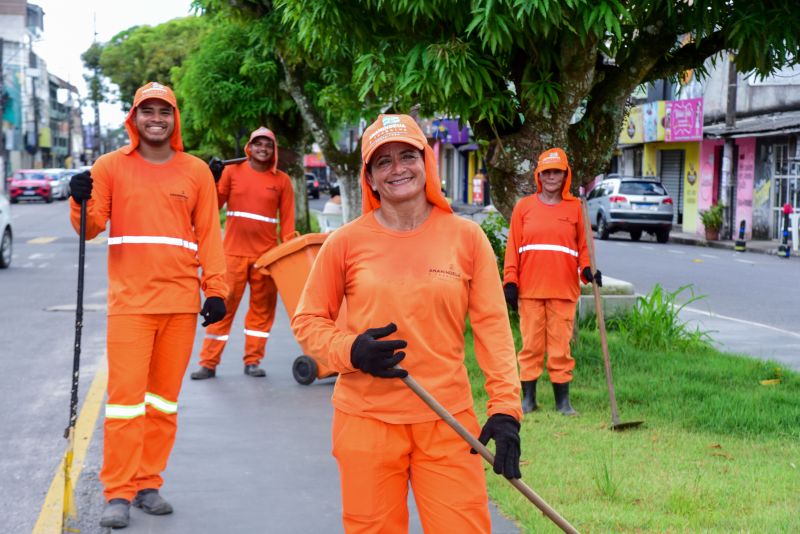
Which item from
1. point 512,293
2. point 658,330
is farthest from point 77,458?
point 658,330

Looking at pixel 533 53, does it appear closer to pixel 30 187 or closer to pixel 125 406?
pixel 125 406

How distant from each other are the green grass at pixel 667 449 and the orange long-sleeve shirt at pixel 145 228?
1.91m

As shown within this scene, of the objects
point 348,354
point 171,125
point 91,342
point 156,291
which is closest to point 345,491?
point 348,354

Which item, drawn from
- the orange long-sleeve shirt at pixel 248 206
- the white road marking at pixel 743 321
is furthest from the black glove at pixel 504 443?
the white road marking at pixel 743 321

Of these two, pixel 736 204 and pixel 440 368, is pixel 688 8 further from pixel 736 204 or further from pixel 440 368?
pixel 736 204

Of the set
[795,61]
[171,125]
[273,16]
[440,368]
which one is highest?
[273,16]

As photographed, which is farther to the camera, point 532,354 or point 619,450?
point 532,354

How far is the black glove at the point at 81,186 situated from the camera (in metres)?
5.24

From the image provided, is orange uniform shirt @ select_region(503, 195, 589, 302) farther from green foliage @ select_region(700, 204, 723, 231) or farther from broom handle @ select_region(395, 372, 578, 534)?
green foliage @ select_region(700, 204, 723, 231)

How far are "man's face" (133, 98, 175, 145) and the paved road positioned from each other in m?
6.72

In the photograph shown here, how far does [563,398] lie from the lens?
786cm

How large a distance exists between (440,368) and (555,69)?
5.98 meters

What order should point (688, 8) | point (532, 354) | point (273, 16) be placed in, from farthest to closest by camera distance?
point (273, 16) < point (688, 8) < point (532, 354)

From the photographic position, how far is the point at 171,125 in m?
5.59
